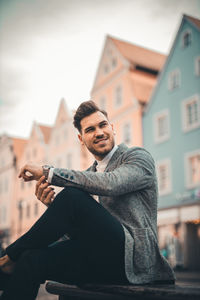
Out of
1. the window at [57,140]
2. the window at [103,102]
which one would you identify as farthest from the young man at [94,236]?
the window at [57,140]

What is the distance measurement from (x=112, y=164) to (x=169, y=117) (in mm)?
17516

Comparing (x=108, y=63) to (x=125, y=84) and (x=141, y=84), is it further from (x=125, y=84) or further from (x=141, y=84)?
(x=141, y=84)

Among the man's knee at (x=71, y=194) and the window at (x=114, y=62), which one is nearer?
the man's knee at (x=71, y=194)

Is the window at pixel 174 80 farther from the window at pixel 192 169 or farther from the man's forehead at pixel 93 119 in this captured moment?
the man's forehead at pixel 93 119

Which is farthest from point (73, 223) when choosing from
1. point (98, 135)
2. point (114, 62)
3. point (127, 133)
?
point (114, 62)

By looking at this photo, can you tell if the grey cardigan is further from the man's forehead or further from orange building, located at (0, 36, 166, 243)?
orange building, located at (0, 36, 166, 243)

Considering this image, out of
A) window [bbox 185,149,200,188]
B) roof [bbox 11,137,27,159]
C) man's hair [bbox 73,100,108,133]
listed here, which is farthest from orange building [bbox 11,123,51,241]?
man's hair [bbox 73,100,108,133]

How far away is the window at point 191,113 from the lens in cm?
1831

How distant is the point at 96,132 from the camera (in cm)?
309

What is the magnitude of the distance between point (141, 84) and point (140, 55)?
3099 millimetres

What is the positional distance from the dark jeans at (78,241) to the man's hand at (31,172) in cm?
37

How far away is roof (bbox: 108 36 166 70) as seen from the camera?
24375 mm

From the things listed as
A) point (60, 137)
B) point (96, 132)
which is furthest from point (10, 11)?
point (60, 137)

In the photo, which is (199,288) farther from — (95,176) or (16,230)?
(16,230)
